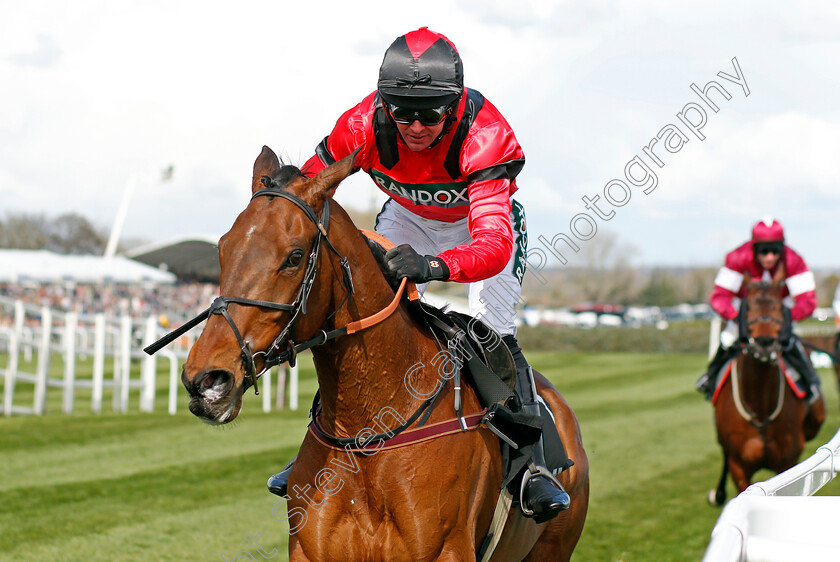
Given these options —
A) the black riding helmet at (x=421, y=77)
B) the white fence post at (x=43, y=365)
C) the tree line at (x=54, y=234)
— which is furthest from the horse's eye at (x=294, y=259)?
the tree line at (x=54, y=234)

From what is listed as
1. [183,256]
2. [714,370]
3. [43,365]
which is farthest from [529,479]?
[183,256]

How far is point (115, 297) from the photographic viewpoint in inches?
1382

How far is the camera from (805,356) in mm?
7855

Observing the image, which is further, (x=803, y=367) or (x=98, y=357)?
(x=98, y=357)

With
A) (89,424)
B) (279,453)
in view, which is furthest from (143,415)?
(279,453)

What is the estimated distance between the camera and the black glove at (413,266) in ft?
9.05

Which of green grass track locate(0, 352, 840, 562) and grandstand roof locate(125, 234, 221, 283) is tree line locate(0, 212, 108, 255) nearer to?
grandstand roof locate(125, 234, 221, 283)

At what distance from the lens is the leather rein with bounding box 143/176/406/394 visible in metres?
2.34

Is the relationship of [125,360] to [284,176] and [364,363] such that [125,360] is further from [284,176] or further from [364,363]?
[284,176]

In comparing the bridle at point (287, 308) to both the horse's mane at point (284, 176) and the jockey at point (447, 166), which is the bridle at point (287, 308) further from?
the jockey at point (447, 166)

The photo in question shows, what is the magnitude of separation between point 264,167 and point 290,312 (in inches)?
22.7

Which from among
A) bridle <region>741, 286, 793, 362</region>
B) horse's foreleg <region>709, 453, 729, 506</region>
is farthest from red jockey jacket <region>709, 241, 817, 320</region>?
horse's foreleg <region>709, 453, 729, 506</region>

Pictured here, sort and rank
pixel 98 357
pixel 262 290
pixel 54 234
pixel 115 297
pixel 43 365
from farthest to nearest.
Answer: pixel 54 234 < pixel 115 297 < pixel 98 357 < pixel 43 365 < pixel 262 290

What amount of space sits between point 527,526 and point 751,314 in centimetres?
450
